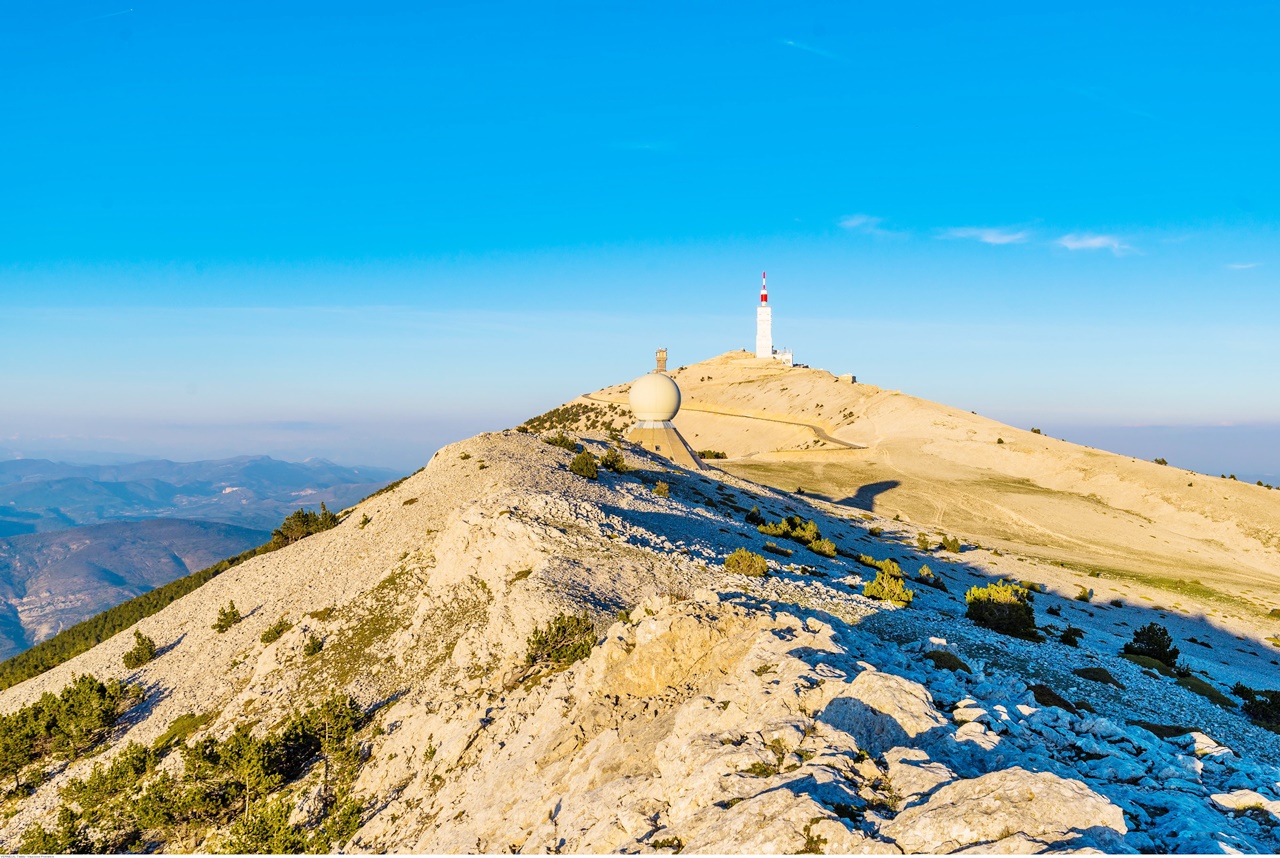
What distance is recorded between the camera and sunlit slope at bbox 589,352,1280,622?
60656mm

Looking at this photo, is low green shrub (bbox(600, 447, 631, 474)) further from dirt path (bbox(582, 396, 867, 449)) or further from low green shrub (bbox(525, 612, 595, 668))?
dirt path (bbox(582, 396, 867, 449))

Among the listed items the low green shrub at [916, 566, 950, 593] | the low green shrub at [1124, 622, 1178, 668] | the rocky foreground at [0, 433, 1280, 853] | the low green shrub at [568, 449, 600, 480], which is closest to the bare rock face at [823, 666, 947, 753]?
the rocky foreground at [0, 433, 1280, 853]

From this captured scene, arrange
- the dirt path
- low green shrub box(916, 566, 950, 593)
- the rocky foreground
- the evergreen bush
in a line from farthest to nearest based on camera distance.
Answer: the dirt path
the evergreen bush
low green shrub box(916, 566, 950, 593)
the rocky foreground

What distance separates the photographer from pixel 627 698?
1595cm

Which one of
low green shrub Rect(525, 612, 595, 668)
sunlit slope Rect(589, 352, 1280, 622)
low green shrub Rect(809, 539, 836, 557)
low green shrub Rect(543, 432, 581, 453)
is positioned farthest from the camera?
sunlit slope Rect(589, 352, 1280, 622)

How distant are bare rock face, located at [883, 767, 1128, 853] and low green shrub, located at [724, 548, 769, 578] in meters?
18.2

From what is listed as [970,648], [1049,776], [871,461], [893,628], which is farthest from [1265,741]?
[871,461]

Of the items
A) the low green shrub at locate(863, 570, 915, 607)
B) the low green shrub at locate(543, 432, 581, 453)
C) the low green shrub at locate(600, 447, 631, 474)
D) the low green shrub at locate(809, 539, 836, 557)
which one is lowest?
the low green shrub at locate(809, 539, 836, 557)

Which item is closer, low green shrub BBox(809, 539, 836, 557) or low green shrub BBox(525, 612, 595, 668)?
low green shrub BBox(525, 612, 595, 668)

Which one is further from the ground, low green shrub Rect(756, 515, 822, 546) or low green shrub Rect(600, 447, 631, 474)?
low green shrub Rect(600, 447, 631, 474)

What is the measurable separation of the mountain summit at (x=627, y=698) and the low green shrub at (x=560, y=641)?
0.28 feet

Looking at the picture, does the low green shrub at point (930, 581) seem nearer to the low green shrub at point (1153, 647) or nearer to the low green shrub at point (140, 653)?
the low green shrub at point (1153, 647)

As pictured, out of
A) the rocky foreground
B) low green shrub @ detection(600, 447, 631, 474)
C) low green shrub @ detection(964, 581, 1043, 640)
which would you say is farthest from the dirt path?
low green shrub @ detection(964, 581, 1043, 640)

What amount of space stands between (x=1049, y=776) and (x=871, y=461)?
9059cm
